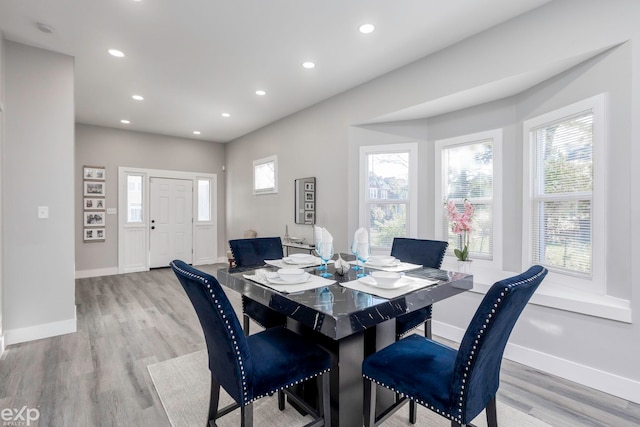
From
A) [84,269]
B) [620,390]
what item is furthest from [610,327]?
[84,269]

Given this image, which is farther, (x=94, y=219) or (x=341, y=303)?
(x=94, y=219)

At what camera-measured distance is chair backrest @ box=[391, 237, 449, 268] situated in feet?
8.12

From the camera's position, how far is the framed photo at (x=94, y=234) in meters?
5.68

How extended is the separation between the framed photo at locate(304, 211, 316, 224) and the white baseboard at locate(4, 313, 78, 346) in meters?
2.90

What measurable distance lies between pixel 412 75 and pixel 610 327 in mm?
2659

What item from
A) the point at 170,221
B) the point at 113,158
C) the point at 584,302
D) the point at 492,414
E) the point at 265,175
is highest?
the point at 113,158

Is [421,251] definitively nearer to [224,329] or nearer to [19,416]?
[224,329]

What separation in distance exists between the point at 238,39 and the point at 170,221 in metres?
4.75

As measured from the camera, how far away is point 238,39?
2869 millimetres

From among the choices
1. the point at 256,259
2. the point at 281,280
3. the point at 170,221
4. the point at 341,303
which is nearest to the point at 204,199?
the point at 170,221

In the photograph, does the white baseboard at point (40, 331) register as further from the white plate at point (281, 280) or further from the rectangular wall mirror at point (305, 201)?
the rectangular wall mirror at point (305, 201)

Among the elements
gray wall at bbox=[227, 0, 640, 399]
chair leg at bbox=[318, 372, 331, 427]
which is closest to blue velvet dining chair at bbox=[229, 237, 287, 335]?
chair leg at bbox=[318, 372, 331, 427]

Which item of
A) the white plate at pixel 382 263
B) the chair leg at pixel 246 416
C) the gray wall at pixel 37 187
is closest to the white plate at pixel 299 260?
the white plate at pixel 382 263

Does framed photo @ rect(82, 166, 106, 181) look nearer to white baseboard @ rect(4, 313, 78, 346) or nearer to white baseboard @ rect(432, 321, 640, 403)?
white baseboard @ rect(4, 313, 78, 346)
